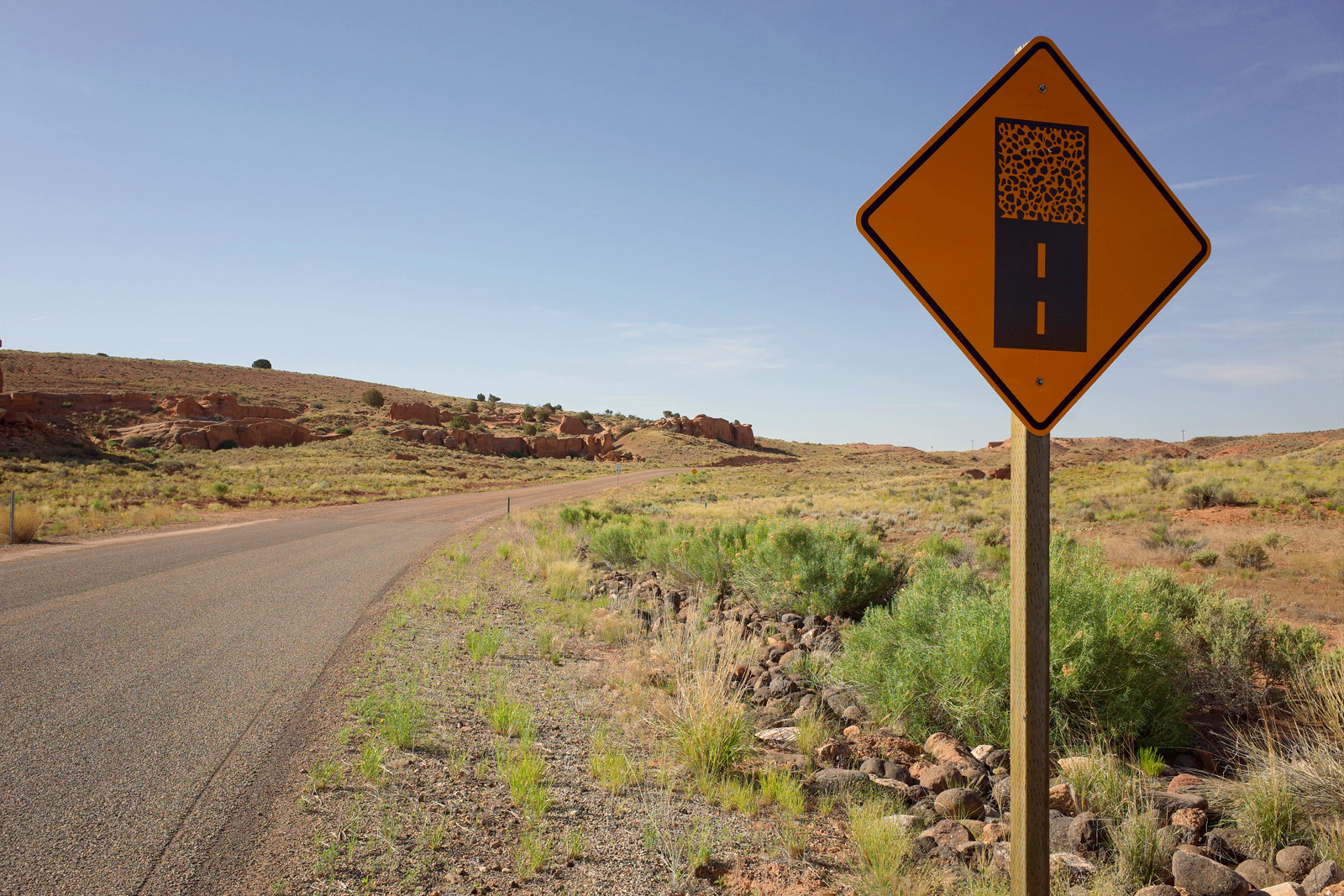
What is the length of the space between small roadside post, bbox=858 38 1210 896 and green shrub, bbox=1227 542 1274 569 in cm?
1221

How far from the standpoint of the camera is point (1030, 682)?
2.23m

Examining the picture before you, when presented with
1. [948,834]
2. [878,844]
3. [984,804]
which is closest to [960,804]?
[984,804]

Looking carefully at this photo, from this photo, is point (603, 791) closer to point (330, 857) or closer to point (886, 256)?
point (330, 857)

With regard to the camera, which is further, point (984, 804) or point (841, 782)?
point (841, 782)

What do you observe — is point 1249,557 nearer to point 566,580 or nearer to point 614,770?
point 566,580

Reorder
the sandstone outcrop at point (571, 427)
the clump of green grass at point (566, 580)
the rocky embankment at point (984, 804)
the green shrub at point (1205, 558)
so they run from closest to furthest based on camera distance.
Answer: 1. the rocky embankment at point (984, 804)
2. the clump of green grass at point (566, 580)
3. the green shrub at point (1205, 558)
4. the sandstone outcrop at point (571, 427)

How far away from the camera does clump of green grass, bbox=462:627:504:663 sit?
716cm

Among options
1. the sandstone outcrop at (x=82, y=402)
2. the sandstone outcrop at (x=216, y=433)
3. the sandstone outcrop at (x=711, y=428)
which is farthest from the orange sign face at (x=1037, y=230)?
the sandstone outcrop at (x=711, y=428)

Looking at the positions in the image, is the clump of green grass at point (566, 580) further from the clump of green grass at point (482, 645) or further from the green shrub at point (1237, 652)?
the green shrub at point (1237, 652)

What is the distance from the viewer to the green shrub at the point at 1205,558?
1177 cm

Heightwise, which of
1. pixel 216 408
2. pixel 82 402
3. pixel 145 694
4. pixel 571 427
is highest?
pixel 82 402

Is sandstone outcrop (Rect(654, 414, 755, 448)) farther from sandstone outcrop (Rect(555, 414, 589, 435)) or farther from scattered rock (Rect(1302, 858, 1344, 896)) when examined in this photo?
scattered rock (Rect(1302, 858, 1344, 896))

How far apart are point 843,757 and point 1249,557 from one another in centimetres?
1095

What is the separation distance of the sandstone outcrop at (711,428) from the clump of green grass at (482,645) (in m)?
98.6
